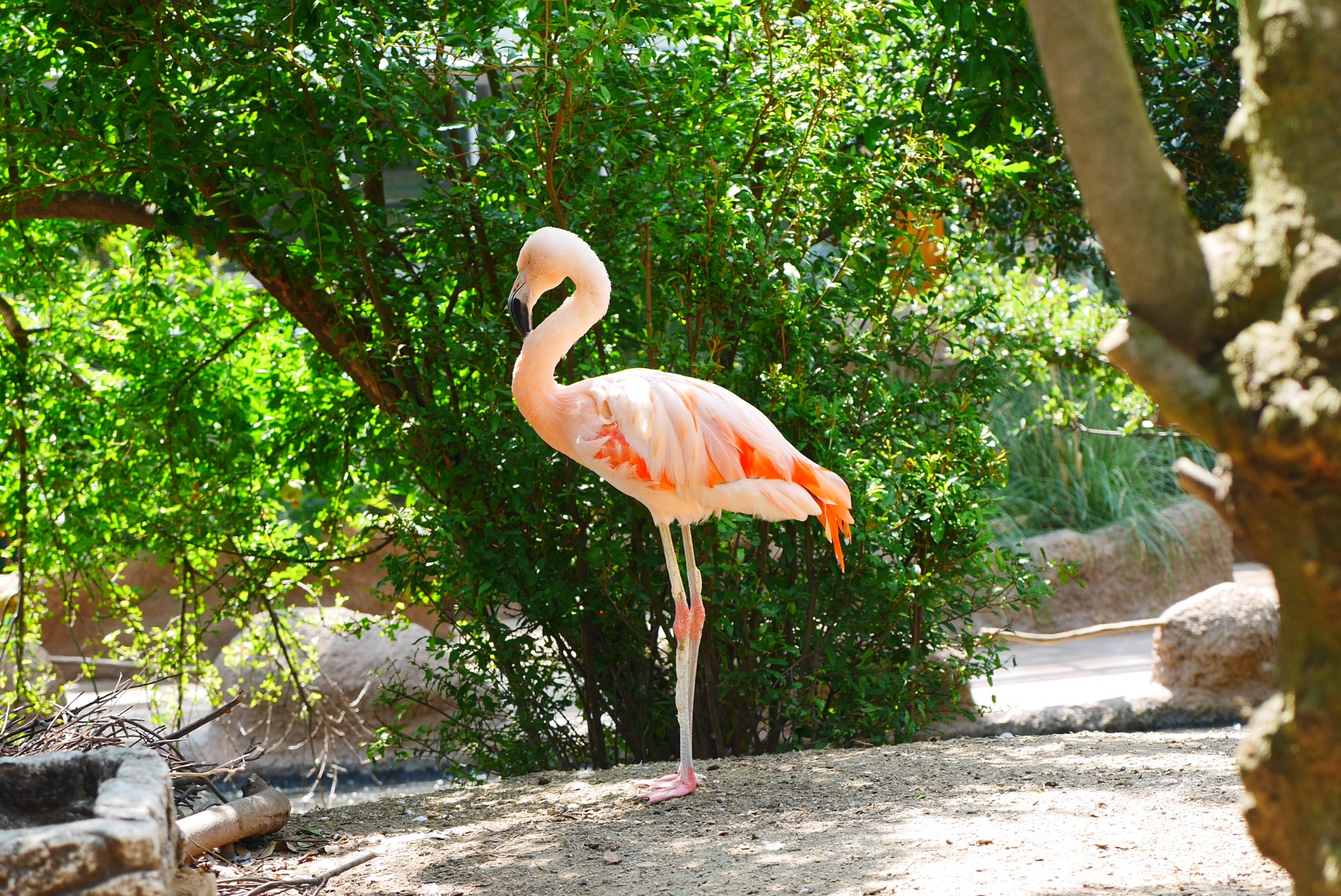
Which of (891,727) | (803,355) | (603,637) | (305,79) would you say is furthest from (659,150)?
(891,727)

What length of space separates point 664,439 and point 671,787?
1181 millimetres

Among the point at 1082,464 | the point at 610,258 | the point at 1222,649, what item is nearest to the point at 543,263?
the point at 610,258

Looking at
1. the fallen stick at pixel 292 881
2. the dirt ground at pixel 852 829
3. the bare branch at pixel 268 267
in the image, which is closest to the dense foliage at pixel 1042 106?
the dirt ground at pixel 852 829

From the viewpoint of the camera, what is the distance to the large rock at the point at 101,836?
1979 millimetres

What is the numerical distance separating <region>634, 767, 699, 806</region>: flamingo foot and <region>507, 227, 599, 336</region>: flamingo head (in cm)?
166

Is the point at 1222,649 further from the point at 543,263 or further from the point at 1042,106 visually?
the point at 543,263

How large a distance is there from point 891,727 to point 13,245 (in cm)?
505

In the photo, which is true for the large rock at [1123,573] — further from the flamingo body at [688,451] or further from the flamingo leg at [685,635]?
the flamingo body at [688,451]

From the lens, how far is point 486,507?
5176 mm

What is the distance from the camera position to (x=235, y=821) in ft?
12.2

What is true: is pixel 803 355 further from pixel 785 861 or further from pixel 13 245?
pixel 13 245

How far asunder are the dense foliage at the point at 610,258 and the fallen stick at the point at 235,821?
1.25 meters

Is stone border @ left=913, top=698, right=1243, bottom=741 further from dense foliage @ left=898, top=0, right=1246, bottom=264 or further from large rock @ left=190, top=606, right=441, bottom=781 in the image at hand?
large rock @ left=190, top=606, right=441, bottom=781

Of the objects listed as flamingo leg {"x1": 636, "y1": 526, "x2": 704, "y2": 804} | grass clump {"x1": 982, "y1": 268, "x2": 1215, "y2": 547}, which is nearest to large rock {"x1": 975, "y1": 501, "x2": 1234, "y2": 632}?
grass clump {"x1": 982, "y1": 268, "x2": 1215, "y2": 547}
